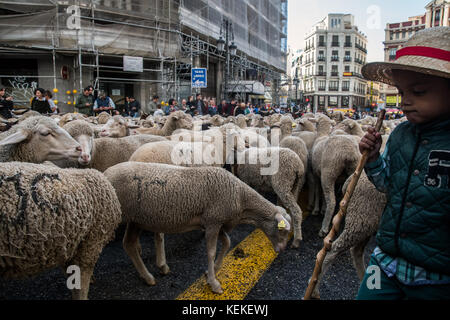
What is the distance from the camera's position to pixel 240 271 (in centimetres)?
261

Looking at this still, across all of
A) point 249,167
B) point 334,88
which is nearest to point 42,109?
point 249,167

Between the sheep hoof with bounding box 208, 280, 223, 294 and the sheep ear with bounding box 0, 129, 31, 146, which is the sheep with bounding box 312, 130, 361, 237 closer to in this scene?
the sheep hoof with bounding box 208, 280, 223, 294

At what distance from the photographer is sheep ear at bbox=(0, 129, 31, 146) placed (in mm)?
2343

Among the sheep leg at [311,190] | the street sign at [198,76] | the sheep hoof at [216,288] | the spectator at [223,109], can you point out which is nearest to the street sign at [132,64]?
the street sign at [198,76]

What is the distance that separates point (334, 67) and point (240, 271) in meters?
61.1

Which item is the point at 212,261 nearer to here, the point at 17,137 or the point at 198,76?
the point at 17,137

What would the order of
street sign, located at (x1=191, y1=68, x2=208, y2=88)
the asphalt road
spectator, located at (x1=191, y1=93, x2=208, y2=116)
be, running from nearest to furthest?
the asphalt road → spectator, located at (x1=191, y1=93, x2=208, y2=116) → street sign, located at (x1=191, y1=68, x2=208, y2=88)

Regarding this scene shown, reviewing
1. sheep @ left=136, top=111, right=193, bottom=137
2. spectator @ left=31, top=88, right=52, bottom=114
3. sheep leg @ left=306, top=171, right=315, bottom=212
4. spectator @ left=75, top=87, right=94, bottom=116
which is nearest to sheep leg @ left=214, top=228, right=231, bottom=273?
sheep leg @ left=306, top=171, right=315, bottom=212

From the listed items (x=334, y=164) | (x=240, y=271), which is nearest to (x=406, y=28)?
(x=334, y=164)

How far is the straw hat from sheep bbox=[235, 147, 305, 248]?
2.26 metres

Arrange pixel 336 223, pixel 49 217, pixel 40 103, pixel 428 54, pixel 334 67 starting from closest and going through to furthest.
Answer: pixel 428 54 < pixel 336 223 < pixel 49 217 < pixel 40 103 < pixel 334 67

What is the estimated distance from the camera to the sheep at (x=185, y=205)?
2.34 metres

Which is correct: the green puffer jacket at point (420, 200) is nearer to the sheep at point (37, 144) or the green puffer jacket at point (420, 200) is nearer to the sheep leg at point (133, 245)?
the sheep leg at point (133, 245)

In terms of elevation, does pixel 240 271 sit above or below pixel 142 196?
below
